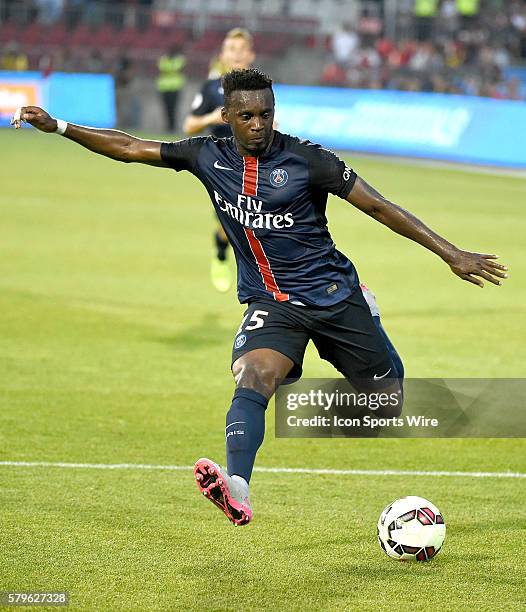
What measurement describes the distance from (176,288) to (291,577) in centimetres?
839

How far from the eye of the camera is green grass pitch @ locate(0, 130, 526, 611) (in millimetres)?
5336

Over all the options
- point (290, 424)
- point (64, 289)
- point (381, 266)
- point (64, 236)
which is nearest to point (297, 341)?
point (290, 424)

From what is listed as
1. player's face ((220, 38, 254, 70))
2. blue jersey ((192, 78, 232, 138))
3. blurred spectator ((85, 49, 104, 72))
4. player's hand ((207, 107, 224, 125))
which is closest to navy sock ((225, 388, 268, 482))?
player's hand ((207, 107, 224, 125))

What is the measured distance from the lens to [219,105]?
40.9 feet

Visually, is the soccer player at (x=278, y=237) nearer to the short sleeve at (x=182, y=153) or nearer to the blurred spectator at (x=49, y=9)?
the short sleeve at (x=182, y=153)

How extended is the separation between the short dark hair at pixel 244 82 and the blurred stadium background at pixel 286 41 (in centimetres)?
2790

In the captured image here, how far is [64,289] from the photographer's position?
43.5 ft

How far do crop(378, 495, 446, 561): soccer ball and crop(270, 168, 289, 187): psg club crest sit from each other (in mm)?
1602

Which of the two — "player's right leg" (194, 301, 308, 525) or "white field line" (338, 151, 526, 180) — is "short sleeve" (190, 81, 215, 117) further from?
"white field line" (338, 151, 526, 180)

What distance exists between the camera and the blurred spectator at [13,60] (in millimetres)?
38938

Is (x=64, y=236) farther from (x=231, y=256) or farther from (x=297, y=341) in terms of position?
(x=297, y=341)

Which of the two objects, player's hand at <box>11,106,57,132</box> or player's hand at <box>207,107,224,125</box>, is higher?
player's hand at <box>11,106,57,132</box>

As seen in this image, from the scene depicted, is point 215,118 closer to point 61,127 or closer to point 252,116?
point 61,127

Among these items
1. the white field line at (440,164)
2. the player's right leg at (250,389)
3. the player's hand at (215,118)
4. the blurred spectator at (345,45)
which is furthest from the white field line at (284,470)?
the blurred spectator at (345,45)
